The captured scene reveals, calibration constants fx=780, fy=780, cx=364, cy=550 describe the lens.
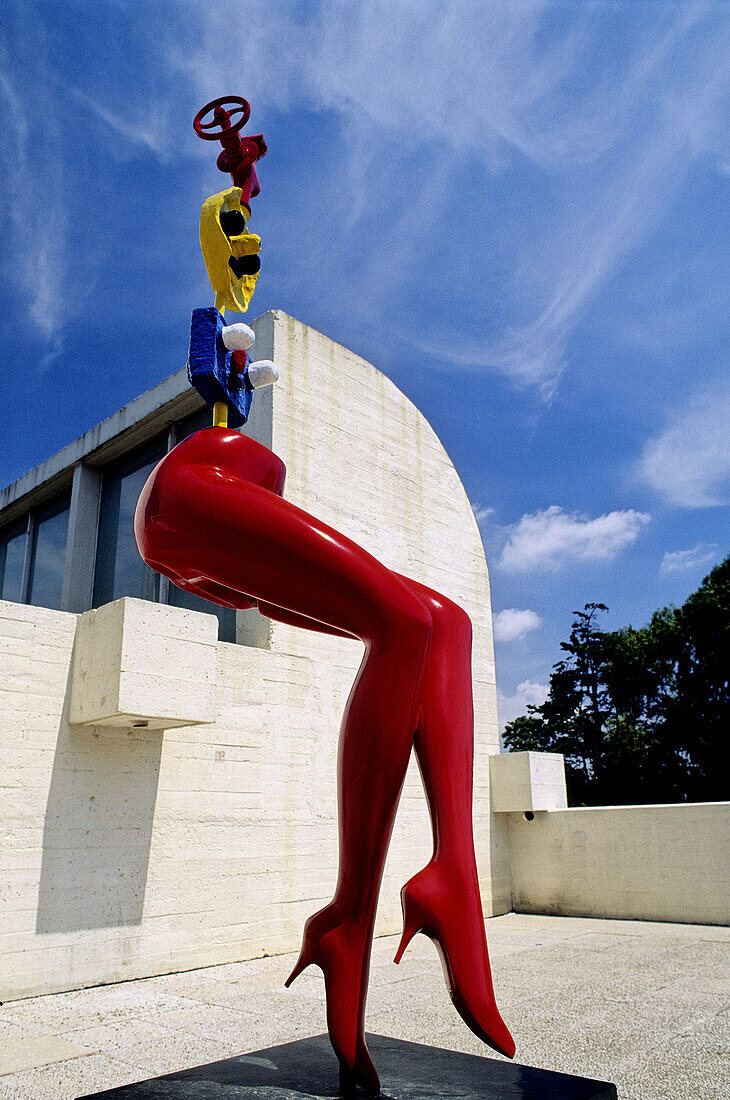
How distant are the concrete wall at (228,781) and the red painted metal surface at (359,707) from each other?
334 centimetres

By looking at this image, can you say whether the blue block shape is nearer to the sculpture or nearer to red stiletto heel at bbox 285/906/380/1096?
the sculpture

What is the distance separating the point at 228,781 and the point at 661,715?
71.6ft

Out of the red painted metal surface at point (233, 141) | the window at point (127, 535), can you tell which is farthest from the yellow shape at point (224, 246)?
the window at point (127, 535)

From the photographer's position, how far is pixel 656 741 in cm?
2444

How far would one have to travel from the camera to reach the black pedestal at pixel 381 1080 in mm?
2551

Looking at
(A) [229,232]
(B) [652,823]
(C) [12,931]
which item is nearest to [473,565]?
(B) [652,823]

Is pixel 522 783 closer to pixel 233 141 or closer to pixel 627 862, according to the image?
pixel 627 862

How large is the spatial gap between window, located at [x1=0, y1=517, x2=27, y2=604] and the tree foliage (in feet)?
62.1

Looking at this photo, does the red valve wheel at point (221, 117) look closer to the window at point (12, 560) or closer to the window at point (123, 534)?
the window at point (123, 534)

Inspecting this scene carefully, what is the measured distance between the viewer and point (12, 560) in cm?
1246

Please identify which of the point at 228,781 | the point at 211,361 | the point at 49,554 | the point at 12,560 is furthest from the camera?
the point at 12,560

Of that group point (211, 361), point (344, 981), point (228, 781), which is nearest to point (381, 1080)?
point (344, 981)

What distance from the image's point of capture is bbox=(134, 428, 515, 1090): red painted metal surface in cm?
257

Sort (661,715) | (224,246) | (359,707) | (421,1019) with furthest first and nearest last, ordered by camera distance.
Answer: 1. (661,715)
2. (421,1019)
3. (224,246)
4. (359,707)
